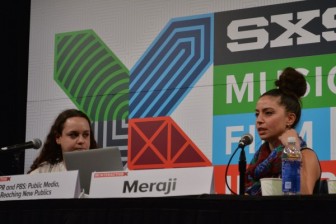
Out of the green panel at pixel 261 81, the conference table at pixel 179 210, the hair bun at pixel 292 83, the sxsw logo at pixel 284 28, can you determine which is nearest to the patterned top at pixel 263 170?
the hair bun at pixel 292 83

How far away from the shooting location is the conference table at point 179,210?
180cm

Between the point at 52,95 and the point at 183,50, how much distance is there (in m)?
1.03

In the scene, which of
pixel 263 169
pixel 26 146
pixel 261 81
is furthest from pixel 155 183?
pixel 261 81

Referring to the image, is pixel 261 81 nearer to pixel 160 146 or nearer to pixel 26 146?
pixel 160 146

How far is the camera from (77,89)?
16.6 ft

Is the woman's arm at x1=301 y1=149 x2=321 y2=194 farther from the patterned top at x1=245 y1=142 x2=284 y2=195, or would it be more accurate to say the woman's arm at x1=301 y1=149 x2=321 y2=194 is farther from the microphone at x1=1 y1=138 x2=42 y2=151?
the microphone at x1=1 y1=138 x2=42 y2=151

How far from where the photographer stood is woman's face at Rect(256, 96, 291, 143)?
9.96 feet

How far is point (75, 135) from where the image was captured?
12.2ft

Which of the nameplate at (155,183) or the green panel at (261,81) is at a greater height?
the green panel at (261,81)

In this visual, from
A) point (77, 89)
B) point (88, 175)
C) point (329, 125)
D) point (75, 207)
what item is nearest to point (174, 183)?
point (75, 207)

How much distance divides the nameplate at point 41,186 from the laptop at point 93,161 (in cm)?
39

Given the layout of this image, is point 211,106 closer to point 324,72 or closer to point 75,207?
point 324,72

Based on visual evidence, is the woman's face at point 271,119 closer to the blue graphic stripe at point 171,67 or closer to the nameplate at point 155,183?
the nameplate at point 155,183

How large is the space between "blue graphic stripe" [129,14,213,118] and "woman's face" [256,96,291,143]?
147cm
